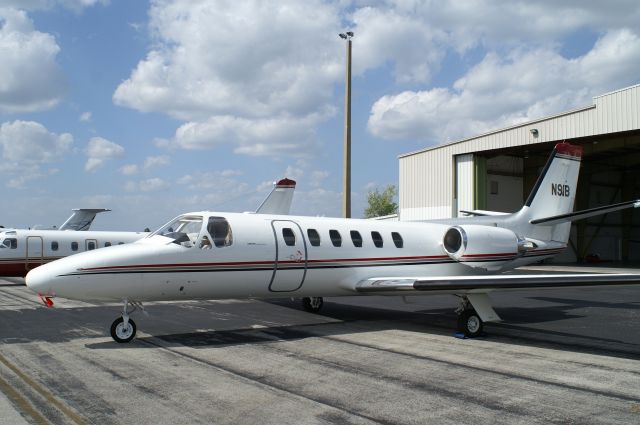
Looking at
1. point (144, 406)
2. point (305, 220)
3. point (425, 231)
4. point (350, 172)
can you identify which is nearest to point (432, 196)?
point (350, 172)

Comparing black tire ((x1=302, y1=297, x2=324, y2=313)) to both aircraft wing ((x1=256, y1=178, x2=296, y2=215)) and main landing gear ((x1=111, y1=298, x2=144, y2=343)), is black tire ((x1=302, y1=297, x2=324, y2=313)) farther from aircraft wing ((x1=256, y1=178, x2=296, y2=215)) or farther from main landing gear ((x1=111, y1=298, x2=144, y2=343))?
aircraft wing ((x1=256, y1=178, x2=296, y2=215))

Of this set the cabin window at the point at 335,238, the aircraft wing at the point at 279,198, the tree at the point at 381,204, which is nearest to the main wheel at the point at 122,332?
the cabin window at the point at 335,238

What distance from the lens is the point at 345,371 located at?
26.8 feet

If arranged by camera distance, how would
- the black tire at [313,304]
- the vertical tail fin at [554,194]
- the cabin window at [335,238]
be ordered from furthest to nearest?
the vertical tail fin at [554,194], the black tire at [313,304], the cabin window at [335,238]

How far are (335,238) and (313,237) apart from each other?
0.63 meters

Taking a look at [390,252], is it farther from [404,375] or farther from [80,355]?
[80,355]

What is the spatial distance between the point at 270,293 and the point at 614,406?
701cm

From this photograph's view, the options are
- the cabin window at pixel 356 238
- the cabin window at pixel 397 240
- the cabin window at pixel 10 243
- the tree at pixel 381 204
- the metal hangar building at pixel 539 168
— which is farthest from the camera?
the tree at pixel 381 204

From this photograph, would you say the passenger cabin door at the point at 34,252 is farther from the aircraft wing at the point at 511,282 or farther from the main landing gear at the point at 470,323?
the main landing gear at the point at 470,323

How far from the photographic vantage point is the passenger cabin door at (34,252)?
23.7 meters

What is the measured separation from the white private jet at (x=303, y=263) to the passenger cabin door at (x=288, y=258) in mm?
22

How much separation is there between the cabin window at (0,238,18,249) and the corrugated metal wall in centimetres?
2556

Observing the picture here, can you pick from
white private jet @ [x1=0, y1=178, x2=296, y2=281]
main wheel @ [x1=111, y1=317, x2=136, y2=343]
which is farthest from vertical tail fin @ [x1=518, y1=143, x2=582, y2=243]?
white private jet @ [x1=0, y1=178, x2=296, y2=281]

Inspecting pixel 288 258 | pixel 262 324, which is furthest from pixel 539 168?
pixel 288 258
